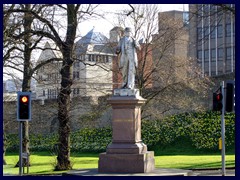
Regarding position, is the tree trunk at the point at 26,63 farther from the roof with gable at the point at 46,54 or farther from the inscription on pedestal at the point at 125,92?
the inscription on pedestal at the point at 125,92

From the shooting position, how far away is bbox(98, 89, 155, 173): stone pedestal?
65.3 feet

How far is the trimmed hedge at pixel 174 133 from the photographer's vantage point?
3825 cm

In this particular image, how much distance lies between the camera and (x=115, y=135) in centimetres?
2039

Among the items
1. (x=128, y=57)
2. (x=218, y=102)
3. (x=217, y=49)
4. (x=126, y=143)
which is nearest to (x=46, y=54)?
(x=128, y=57)

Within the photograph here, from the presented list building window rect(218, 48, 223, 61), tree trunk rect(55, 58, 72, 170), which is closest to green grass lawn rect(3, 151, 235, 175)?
tree trunk rect(55, 58, 72, 170)

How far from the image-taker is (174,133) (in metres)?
40.5

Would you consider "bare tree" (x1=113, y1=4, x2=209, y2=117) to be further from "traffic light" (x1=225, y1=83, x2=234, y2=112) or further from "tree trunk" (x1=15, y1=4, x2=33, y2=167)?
"traffic light" (x1=225, y1=83, x2=234, y2=112)

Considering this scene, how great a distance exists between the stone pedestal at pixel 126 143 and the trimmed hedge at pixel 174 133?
16.9 metres

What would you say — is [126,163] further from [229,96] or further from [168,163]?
[168,163]

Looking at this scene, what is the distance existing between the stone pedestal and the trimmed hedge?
16.9 m

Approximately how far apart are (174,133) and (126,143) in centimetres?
2054

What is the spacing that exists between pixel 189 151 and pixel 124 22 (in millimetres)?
9165

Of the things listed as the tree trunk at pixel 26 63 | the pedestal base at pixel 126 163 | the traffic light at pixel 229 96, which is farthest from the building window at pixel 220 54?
the traffic light at pixel 229 96

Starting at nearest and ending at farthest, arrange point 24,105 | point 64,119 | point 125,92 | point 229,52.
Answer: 1. point 24,105
2. point 125,92
3. point 64,119
4. point 229,52
